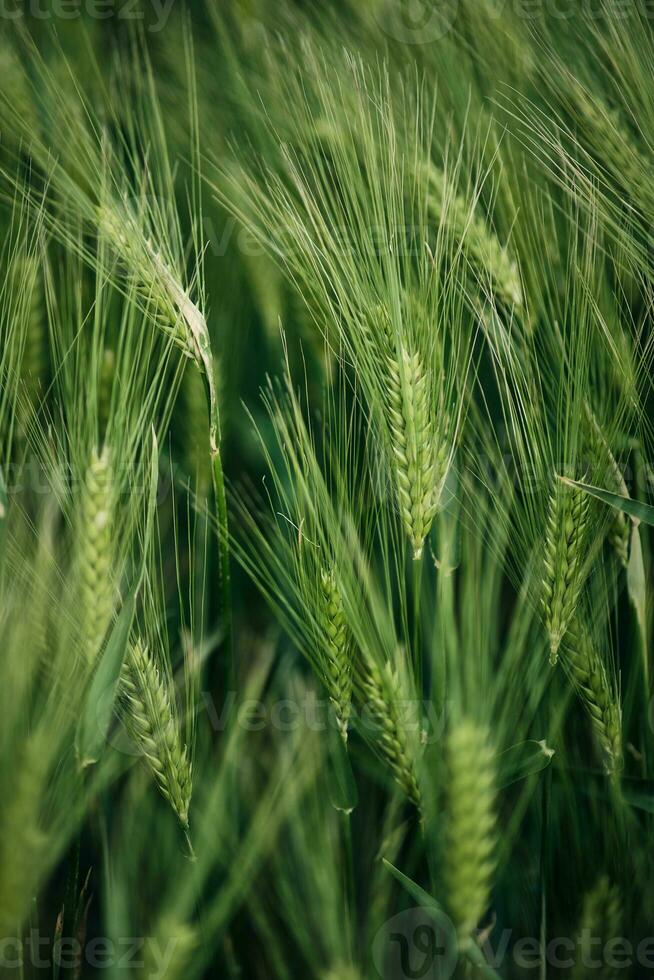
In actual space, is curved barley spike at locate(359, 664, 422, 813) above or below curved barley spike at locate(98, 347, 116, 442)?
below

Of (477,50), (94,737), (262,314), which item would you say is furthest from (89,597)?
(477,50)

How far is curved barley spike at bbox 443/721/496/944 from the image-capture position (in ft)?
1.56

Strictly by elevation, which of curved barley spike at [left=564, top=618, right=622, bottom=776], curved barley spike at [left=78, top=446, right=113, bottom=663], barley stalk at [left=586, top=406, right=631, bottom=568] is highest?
barley stalk at [left=586, top=406, right=631, bottom=568]

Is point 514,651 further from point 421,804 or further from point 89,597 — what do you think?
point 89,597

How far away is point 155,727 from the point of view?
58 cm

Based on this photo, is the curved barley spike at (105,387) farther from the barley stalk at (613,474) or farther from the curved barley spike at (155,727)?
the barley stalk at (613,474)

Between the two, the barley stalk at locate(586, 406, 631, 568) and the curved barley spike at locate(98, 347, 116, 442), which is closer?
the barley stalk at locate(586, 406, 631, 568)

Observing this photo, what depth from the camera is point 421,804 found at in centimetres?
57

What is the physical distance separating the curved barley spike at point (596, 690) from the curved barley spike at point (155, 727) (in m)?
0.33

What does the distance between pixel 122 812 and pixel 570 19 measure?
0.97 meters

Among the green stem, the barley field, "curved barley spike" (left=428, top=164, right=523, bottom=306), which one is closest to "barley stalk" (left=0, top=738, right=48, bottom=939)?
the barley field

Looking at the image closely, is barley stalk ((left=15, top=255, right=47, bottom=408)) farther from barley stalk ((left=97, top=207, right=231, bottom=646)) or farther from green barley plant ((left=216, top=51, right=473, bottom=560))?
green barley plant ((left=216, top=51, right=473, bottom=560))

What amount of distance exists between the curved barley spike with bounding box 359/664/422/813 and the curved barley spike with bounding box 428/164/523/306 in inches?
13.9

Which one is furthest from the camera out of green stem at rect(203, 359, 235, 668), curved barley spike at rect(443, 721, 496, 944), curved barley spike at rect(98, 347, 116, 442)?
curved barley spike at rect(98, 347, 116, 442)
